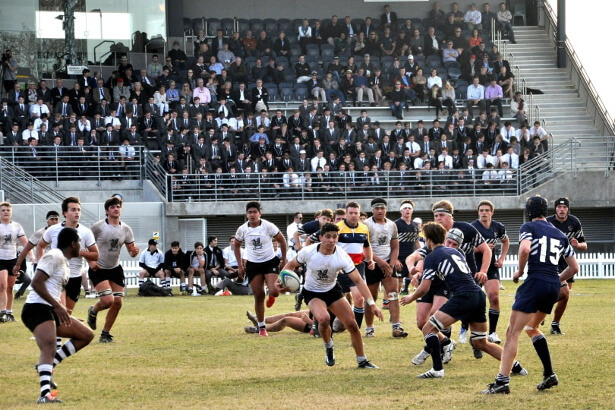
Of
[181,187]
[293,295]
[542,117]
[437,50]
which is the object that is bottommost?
[293,295]

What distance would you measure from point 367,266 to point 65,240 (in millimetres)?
6317

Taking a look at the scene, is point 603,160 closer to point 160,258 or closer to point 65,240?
point 160,258

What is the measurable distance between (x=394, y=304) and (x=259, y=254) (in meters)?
2.12

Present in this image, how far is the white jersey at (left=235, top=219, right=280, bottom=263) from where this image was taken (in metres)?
15.6

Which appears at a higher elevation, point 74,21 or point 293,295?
point 74,21

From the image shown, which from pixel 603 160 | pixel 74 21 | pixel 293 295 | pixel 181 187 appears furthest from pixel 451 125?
pixel 74 21

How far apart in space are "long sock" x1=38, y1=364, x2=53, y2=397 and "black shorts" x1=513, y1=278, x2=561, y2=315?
14.2 feet

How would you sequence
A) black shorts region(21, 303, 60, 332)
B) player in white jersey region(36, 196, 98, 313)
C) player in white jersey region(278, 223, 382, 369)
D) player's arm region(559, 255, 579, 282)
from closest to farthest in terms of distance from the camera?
black shorts region(21, 303, 60, 332), player in white jersey region(278, 223, 382, 369), player's arm region(559, 255, 579, 282), player in white jersey region(36, 196, 98, 313)

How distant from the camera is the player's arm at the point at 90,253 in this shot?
1291cm

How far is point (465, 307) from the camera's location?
1042cm

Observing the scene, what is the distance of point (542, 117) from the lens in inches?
1622

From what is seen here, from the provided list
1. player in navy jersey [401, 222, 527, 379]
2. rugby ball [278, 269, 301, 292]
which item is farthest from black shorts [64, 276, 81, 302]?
player in navy jersey [401, 222, 527, 379]

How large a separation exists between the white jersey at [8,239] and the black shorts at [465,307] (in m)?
10.2

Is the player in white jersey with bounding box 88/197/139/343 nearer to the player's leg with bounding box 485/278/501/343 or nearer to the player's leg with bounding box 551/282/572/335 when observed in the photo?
the player's leg with bounding box 485/278/501/343
